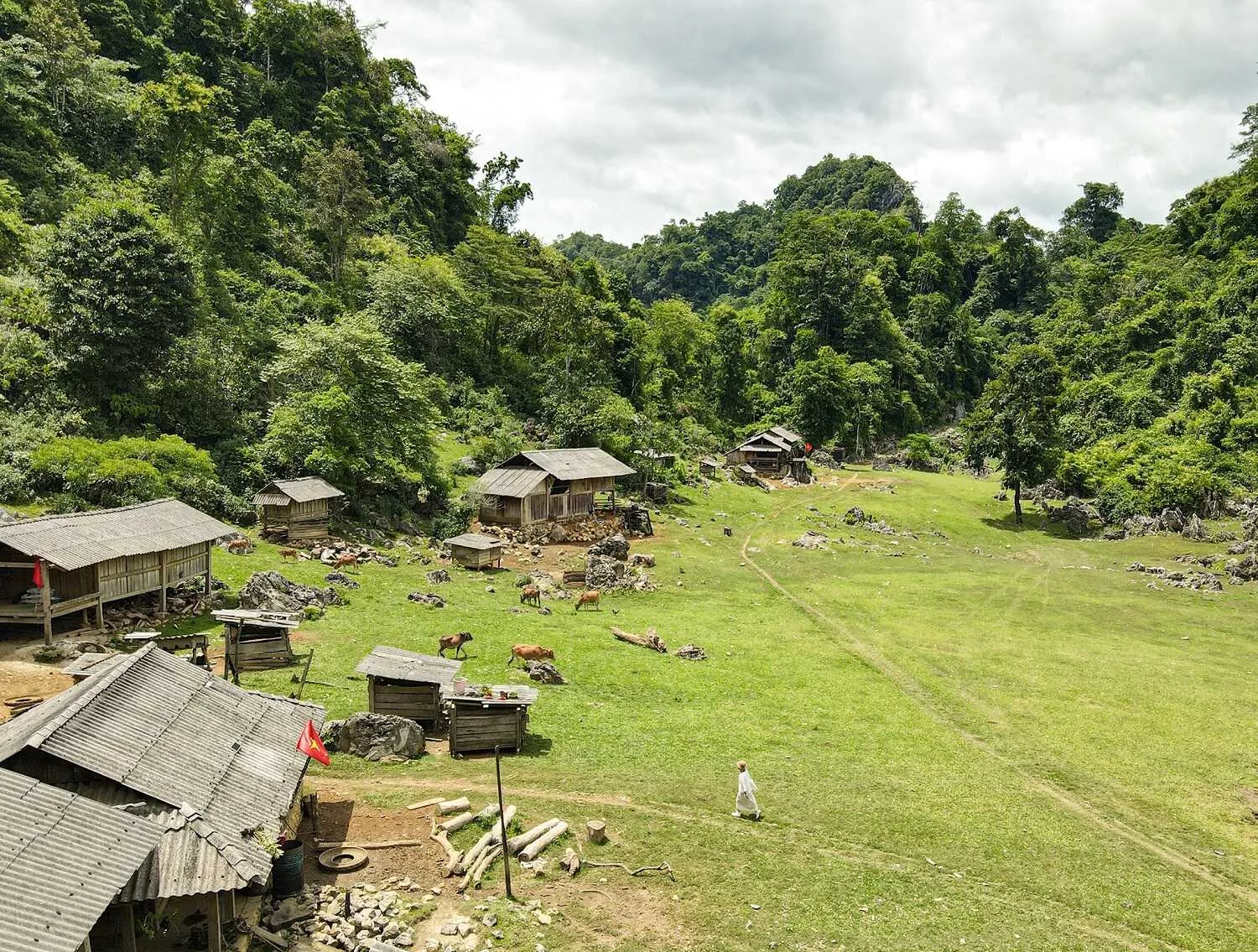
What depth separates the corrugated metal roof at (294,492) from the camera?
3819cm

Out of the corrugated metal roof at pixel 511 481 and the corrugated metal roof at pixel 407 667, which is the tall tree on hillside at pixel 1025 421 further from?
the corrugated metal roof at pixel 407 667

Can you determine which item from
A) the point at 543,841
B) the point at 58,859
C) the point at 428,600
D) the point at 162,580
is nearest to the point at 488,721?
the point at 543,841

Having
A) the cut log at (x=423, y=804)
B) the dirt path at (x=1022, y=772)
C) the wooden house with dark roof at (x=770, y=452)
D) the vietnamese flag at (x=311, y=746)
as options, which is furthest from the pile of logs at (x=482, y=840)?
the wooden house with dark roof at (x=770, y=452)

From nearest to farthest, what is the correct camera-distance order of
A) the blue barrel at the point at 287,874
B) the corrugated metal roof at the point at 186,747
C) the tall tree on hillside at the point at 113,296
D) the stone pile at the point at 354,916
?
the corrugated metal roof at the point at 186,747 → the stone pile at the point at 354,916 → the blue barrel at the point at 287,874 → the tall tree on hillside at the point at 113,296

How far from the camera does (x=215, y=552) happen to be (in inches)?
1341

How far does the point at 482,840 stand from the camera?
611 inches

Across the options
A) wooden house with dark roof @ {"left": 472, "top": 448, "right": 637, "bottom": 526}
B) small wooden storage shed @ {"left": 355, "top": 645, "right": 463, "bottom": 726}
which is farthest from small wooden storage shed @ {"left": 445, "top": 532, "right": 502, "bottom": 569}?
small wooden storage shed @ {"left": 355, "top": 645, "right": 463, "bottom": 726}

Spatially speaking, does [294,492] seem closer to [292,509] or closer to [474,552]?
[292,509]

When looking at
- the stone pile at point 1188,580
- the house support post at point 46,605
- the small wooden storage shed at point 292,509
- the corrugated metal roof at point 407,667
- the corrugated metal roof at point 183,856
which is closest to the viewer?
the corrugated metal roof at point 183,856

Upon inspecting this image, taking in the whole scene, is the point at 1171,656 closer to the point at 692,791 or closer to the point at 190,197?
the point at 692,791

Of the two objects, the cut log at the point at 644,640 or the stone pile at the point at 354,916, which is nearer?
the stone pile at the point at 354,916

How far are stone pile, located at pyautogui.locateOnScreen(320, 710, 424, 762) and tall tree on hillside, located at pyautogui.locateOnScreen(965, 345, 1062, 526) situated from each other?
5906cm

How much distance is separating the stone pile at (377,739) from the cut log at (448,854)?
3983mm

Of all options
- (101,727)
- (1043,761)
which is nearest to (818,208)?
(1043,761)
